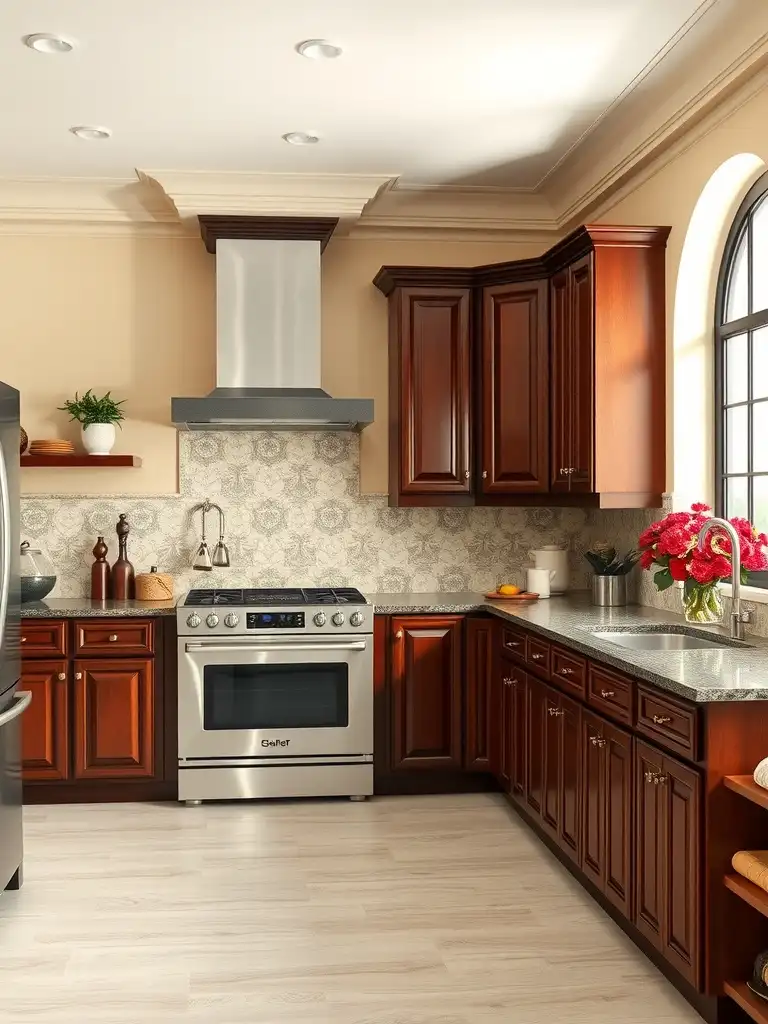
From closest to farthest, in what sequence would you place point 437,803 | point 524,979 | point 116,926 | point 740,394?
point 524,979, point 116,926, point 740,394, point 437,803

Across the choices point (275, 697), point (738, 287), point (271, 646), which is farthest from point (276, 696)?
point (738, 287)

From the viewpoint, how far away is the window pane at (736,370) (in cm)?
421

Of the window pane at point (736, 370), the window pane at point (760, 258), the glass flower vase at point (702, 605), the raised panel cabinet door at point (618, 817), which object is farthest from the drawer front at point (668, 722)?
the window pane at point (760, 258)

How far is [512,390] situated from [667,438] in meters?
0.88

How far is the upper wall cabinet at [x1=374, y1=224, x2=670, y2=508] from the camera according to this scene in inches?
176

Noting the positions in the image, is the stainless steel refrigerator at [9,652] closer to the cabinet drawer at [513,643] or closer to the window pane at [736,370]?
the cabinet drawer at [513,643]

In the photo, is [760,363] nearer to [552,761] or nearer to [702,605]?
[702,605]

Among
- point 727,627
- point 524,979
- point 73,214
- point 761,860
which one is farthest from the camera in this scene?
point 73,214

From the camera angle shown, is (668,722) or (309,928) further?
(309,928)

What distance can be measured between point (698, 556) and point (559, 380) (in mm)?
1402

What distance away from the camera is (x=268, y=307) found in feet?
17.0

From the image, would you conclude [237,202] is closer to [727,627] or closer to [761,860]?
[727,627]

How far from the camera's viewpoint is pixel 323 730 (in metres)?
4.89

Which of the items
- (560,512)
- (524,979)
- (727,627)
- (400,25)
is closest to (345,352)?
(560,512)
